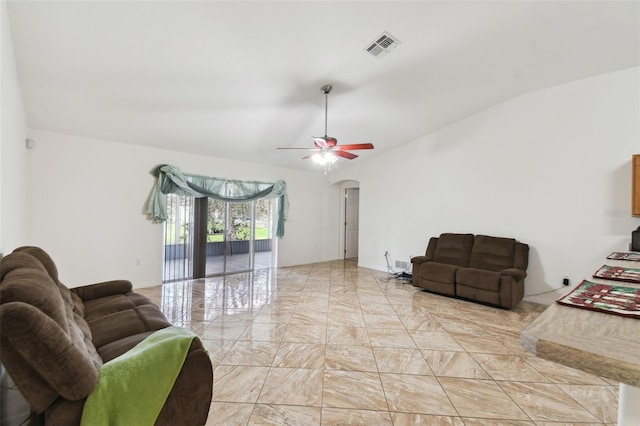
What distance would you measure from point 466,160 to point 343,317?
356cm

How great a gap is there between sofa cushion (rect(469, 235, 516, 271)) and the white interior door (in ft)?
12.6

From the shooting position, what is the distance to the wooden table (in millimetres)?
666

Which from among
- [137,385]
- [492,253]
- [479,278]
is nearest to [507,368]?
[479,278]

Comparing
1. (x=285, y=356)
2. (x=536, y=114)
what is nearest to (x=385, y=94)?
(x=536, y=114)

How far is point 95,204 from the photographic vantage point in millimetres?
4203

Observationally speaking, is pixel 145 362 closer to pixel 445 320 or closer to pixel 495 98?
pixel 445 320

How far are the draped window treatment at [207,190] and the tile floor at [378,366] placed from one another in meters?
1.53

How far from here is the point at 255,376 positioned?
2205 mm

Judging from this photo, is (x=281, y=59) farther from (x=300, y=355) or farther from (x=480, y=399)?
(x=480, y=399)

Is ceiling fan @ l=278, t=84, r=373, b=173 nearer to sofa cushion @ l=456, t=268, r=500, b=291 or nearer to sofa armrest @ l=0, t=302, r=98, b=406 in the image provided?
sofa cushion @ l=456, t=268, r=500, b=291

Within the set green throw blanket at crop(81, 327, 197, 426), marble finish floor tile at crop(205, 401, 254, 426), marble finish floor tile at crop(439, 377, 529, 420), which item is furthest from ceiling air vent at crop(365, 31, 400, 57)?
marble finish floor tile at crop(205, 401, 254, 426)

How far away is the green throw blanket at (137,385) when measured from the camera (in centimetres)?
114

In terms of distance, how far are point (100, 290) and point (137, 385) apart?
5.86 ft

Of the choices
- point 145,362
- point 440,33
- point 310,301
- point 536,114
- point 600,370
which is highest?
point 440,33
